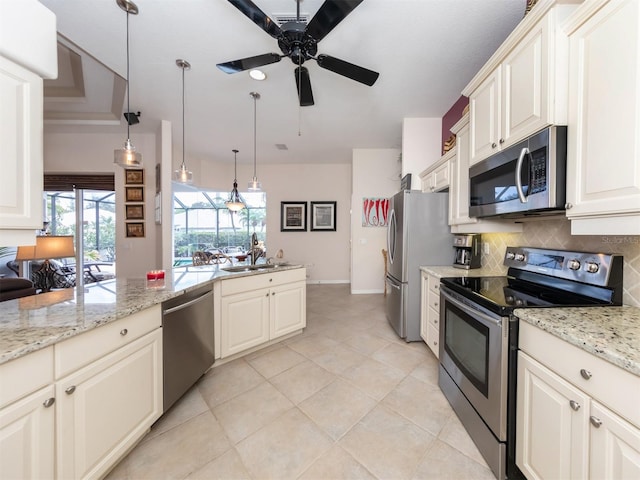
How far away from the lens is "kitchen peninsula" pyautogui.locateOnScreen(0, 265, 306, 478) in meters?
0.86

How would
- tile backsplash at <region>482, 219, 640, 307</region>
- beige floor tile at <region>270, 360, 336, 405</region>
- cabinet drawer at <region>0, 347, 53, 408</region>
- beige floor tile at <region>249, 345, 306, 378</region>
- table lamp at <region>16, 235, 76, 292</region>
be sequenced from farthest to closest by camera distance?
table lamp at <region>16, 235, 76, 292</region>
beige floor tile at <region>249, 345, 306, 378</region>
beige floor tile at <region>270, 360, 336, 405</region>
tile backsplash at <region>482, 219, 640, 307</region>
cabinet drawer at <region>0, 347, 53, 408</region>

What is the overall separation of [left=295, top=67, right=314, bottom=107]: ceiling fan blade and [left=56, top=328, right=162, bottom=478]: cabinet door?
83.5 inches

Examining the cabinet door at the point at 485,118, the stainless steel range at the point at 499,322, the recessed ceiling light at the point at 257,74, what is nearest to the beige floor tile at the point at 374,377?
the stainless steel range at the point at 499,322

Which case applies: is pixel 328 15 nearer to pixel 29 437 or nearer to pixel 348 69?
pixel 348 69

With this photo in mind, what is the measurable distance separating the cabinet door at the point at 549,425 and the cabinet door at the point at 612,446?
0.09ft

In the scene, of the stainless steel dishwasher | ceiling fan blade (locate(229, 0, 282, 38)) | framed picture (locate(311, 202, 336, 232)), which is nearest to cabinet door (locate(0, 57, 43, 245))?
the stainless steel dishwasher

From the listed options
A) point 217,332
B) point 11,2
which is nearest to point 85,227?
point 217,332

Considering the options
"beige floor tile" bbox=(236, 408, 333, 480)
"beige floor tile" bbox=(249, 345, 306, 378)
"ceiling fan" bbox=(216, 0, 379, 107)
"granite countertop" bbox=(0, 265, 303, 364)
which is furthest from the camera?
"beige floor tile" bbox=(249, 345, 306, 378)

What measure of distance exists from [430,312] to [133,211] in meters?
4.65

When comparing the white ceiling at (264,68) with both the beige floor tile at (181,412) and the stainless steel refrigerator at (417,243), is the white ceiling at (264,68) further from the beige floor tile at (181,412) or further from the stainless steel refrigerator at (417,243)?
the beige floor tile at (181,412)

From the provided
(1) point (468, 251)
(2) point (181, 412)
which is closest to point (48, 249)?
(2) point (181, 412)

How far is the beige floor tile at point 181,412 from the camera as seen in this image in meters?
1.52

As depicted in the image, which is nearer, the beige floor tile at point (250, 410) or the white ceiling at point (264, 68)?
the beige floor tile at point (250, 410)

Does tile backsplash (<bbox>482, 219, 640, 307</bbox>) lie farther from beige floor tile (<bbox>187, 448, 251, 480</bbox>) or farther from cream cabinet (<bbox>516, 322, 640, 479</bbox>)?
beige floor tile (<bbox>187, 448, 251, 480</bbox>)
